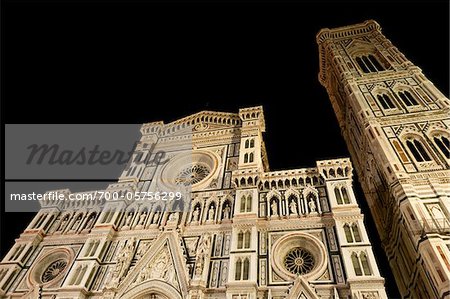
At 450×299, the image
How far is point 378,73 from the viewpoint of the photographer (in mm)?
23344

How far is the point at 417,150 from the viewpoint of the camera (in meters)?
16.7

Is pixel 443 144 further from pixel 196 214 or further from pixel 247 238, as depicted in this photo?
pixel 196 214

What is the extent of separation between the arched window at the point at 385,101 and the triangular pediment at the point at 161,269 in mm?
15854

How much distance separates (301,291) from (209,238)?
498cm

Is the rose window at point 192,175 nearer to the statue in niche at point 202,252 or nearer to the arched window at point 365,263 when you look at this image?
the statue in niche at point 202,252

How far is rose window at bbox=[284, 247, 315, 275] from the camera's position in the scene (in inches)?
528

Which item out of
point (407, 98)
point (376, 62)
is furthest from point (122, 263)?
point (376, 62)

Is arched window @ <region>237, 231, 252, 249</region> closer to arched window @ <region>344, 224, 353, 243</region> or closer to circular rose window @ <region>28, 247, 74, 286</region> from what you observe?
arched window @ <region>344, 224, 353, 243</region>

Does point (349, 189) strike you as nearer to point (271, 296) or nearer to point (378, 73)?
point (271, 296)

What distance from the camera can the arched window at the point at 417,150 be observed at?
637 inches

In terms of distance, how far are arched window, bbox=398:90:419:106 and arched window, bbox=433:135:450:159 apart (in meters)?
3.49

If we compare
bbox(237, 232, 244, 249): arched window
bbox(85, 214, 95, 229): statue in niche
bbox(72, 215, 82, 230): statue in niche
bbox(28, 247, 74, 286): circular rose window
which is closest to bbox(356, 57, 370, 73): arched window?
bbox(237, 232, 244, 249): arched window

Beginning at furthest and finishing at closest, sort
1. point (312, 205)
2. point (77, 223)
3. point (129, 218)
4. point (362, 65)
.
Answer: point (362, 65) < point (77, 223) < point (129, 218) < point (312, 205)

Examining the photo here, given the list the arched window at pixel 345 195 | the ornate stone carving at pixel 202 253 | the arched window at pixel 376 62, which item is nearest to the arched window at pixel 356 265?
the arched window at pixel 345 195
